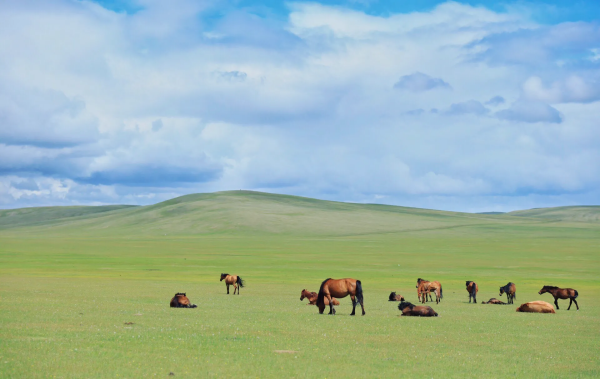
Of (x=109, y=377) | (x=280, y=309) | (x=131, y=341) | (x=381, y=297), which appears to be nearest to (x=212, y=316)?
(x=280, y=309)

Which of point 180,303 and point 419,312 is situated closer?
point 419,312

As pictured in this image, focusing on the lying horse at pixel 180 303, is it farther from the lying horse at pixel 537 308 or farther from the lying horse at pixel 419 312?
the lying horse at pixel 537 308

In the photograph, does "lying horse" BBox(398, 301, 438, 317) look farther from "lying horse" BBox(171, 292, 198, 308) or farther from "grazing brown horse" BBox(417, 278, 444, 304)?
"lying horse" BBox(171, 292, 198, 308)

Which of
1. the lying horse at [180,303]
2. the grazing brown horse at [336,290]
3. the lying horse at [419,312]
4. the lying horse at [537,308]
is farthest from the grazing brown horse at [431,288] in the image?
the lying horse at [180,303]

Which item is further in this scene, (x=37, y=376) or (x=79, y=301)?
(x=79, y=301)

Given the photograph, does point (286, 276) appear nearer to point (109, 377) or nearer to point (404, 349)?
point (404, 349)

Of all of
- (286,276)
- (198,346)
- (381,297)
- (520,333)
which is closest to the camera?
(198,346)

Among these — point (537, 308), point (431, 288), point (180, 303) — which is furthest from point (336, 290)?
point (537, 308)

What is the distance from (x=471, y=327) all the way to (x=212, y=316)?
936 centimetres

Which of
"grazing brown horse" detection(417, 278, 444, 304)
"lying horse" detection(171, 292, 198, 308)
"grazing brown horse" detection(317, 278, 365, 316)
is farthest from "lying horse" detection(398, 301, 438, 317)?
"lying horse" detection(171, 292, 198, 308)

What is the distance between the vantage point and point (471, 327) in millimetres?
21219

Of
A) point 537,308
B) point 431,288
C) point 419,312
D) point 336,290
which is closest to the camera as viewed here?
point 419,312

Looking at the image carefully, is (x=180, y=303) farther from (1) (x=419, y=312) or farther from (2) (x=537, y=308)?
(2) (x=537, y=308)

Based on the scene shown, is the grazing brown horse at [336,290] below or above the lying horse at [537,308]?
above
